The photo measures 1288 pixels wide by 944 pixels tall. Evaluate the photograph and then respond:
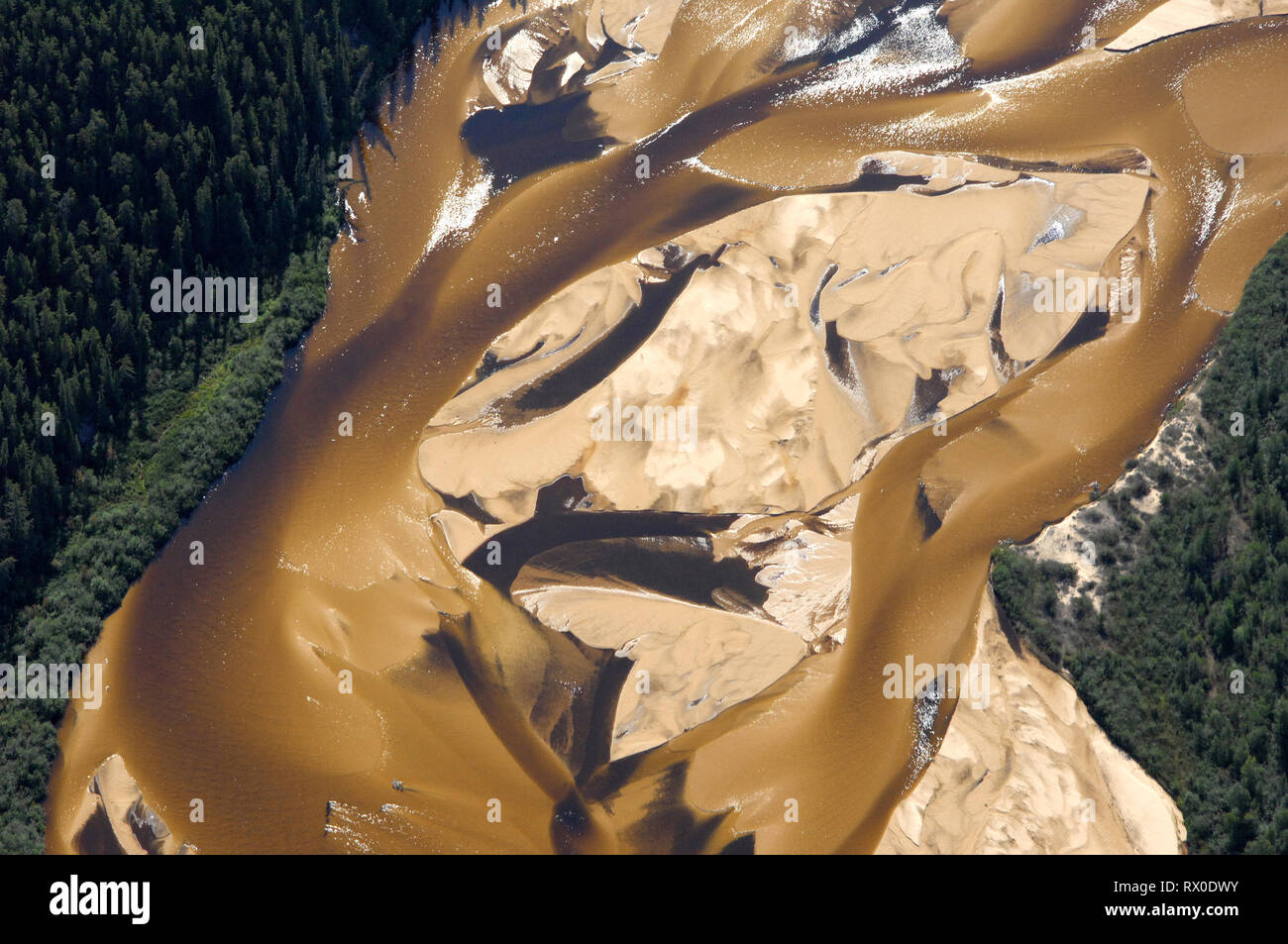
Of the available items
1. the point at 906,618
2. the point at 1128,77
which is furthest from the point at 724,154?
the point at 906,618

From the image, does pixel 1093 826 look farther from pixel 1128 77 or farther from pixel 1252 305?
pixel 1128 77

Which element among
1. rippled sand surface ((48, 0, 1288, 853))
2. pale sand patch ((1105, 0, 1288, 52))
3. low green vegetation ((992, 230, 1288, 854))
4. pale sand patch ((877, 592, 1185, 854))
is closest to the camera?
low green vegetation ((992, 230, 1288, 854))

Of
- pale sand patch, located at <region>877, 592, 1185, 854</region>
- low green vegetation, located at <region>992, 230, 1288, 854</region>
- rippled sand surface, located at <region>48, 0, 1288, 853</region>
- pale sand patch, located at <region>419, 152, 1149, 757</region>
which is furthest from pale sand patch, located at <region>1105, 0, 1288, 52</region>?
pale sand patch, located at <region>877, 592, 1185, 854</region>

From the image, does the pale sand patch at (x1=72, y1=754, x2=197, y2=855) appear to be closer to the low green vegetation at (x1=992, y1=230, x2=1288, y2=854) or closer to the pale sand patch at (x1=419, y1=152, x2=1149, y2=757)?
the pale sand patch at (x1=419, y1=152, x2=1149, y2=757)

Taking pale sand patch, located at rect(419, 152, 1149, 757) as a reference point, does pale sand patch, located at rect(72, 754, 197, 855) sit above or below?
below

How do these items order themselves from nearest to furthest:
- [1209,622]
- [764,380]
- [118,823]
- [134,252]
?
[118,823], [1209,622], [134,252], [764,380]

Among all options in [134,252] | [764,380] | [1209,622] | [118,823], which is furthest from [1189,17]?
[118,823]

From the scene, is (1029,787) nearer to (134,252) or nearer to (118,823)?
(118,823)
